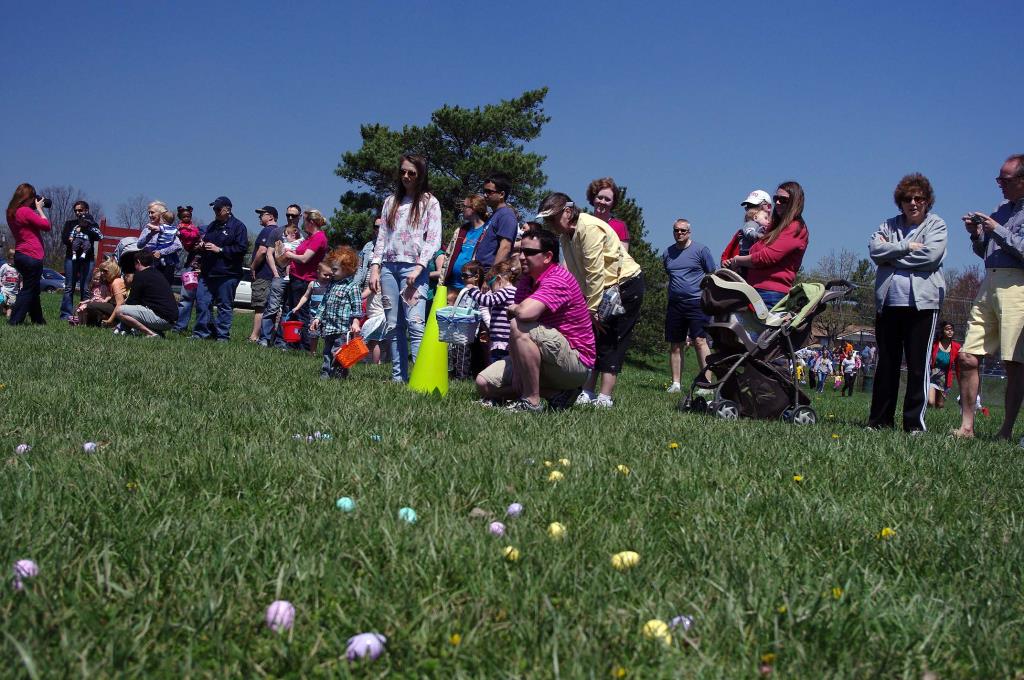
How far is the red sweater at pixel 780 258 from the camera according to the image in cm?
645

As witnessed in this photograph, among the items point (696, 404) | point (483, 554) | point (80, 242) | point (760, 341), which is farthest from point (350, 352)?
point (80, 242)

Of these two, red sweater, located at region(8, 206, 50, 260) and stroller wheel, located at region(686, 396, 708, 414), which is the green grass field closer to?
stroller wheel, located at region(686, 396, 708, 414)

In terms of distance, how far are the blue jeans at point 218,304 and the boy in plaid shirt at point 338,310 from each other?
14.6 feet

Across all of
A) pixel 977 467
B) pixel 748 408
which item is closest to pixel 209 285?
pixel 748 408

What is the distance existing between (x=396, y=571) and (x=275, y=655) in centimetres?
47

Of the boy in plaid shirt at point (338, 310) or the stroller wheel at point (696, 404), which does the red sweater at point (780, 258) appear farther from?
the boy in plaid shirt at point (338, 310)

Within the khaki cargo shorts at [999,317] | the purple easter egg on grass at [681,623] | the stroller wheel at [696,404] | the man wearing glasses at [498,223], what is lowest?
the stroller wheel at [696,404]

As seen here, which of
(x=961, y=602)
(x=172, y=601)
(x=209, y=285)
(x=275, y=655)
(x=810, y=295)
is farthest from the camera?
(x=209, y=285)

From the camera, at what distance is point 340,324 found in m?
7.39

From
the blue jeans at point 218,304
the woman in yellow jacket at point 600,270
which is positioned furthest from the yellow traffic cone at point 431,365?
the blue jeans at point 218,304

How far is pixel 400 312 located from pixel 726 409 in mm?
2863

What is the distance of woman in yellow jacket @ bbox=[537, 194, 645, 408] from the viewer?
6340 mm

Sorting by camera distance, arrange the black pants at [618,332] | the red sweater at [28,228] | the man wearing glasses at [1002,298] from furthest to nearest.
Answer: the red sweater at [28,228] → the black pants at [618,332] → the man wearing glasses at [1002,298]

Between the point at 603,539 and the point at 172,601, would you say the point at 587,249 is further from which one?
the point at 172,601
